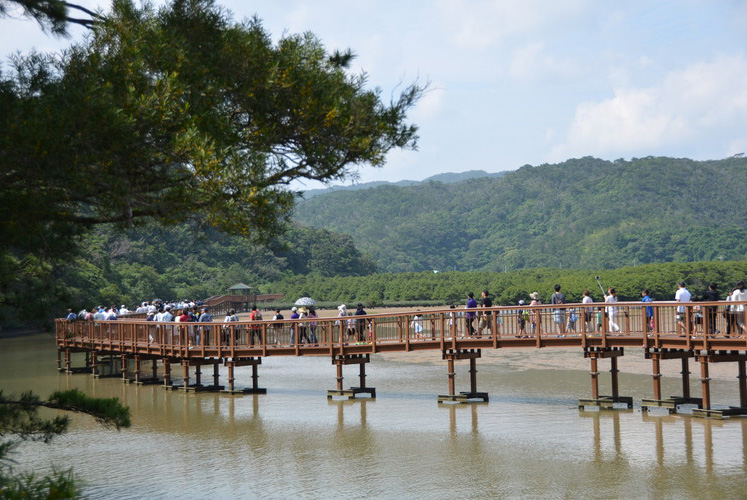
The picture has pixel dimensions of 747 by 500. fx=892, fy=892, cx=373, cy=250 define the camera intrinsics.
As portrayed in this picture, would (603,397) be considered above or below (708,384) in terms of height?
below

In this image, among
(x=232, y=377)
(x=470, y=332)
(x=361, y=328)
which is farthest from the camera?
(x=232, y=377)

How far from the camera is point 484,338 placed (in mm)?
22875

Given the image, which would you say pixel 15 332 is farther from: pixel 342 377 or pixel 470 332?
pixel 470 332

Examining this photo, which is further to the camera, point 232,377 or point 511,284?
point 511,284

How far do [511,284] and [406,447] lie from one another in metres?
66.5

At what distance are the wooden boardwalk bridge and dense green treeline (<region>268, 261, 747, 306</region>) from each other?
42385mm

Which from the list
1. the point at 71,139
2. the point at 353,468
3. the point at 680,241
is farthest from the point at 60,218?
the point at 680,241

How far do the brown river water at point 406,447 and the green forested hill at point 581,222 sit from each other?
107723 mm

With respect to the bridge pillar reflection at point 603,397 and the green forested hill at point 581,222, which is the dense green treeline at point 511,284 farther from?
the green forested hill at point 581,222

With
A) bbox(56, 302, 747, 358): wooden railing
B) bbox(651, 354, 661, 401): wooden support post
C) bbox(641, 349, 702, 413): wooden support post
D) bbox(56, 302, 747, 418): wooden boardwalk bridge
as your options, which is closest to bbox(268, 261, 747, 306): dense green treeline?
bbox(56, 302, 747, 418): wooden boardwalk bridge

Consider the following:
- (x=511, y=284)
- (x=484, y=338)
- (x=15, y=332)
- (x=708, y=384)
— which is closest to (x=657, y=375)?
(x=708, y=384)

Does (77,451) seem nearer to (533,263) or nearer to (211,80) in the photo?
(211,80)

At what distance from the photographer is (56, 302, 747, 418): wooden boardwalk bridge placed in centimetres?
2000

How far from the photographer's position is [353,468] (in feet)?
53.8
